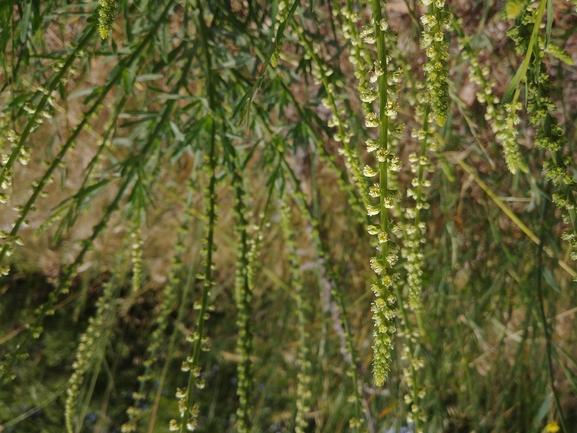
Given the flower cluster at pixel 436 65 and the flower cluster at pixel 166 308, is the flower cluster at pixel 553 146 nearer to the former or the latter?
the flower cluster at pixel 436 65

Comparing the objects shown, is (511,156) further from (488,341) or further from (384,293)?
(488,341)

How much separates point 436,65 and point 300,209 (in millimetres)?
727

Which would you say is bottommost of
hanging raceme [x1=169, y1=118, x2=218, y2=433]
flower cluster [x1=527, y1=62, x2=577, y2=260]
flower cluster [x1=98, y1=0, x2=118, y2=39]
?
hanging raceme [x1=169, y1=118, x2=218, y2=433]

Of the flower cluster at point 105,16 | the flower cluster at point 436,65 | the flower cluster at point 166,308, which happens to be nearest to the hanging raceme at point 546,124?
the flower cluster at point 436,65

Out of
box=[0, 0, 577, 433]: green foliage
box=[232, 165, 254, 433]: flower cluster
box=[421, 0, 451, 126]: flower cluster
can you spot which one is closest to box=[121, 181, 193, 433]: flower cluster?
box=[0, 0, 577, 433]: green foliage

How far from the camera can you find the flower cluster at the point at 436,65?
27.4 inches

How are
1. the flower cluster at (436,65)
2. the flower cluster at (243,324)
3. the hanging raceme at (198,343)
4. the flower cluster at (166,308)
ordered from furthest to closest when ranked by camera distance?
the flower cluster at (166,308), the flower cluster at (243,324), the hanging raceme at (198,343), the flower cluster at (436,65)

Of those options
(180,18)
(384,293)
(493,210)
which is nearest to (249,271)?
(384,293)

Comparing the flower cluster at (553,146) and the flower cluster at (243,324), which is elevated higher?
the flower cluster at (553,146)

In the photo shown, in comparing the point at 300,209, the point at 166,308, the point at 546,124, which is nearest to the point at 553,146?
the point at 546,124

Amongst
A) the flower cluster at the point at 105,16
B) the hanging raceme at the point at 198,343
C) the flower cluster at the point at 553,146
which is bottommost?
the hanging raceme at the point at 198,343

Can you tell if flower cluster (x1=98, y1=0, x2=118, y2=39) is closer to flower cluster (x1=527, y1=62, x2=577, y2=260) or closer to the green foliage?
the green foliage

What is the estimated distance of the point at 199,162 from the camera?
166 centimetres

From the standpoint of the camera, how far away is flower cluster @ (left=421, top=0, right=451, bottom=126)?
697 millimetres
